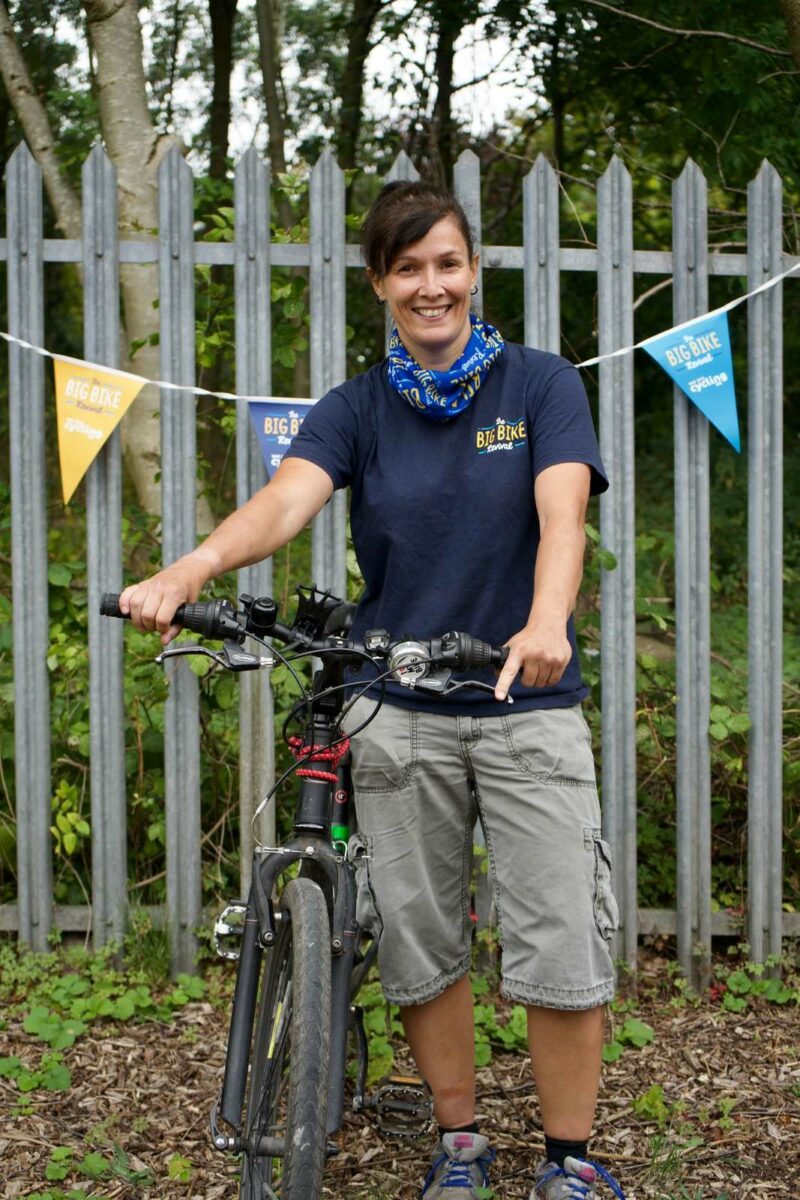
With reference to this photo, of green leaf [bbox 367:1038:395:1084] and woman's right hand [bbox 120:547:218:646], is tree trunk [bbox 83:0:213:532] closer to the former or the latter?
green leaf [bbox 367:1038:395:1084]

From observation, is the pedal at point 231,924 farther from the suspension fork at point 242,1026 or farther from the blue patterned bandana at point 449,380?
the blue patterned bandana at point 449,380

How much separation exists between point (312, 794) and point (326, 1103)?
0.57m

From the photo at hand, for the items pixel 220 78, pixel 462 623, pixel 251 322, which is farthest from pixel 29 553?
pixel 220 78

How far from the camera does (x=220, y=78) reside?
32.6 feet

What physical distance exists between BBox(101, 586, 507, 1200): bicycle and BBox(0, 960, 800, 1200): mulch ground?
0.68 metres

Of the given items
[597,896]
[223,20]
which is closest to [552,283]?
[597,896]

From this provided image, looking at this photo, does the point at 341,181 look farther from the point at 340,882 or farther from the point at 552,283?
the point at 340,882

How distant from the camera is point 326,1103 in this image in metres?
2.22

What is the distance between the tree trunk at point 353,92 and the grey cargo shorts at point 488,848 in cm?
725

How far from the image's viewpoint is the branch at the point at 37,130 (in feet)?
17.1

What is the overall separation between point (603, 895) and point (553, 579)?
0.75 metres

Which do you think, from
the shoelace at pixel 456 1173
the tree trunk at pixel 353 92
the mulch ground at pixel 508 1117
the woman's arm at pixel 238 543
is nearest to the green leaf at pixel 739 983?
the mulch ground at pixel 508 1117

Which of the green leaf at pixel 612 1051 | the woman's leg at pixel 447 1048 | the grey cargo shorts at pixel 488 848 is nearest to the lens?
the grey cargo shorts at pixel 488 848

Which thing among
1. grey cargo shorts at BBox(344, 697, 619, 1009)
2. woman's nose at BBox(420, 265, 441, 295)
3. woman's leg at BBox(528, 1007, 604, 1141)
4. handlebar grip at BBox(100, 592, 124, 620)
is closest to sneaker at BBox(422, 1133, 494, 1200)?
woman's leg at BBox(528, 1007, 604, 1141)
